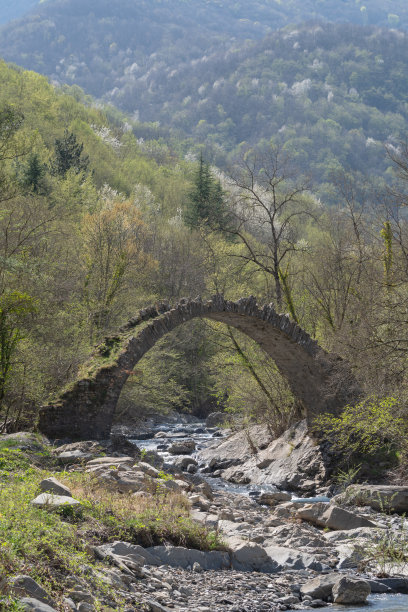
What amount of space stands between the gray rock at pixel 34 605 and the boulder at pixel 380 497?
801 centimetres

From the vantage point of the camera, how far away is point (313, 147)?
458 ft

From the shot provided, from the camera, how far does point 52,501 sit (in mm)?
6602

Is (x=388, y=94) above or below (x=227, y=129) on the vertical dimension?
above

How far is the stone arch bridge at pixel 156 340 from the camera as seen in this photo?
12.8m

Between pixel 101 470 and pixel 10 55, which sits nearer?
pixel 101 470

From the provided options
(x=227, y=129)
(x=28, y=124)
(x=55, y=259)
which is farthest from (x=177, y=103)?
(x=55, y=259)

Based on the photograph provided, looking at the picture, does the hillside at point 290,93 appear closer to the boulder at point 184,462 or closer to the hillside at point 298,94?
the hillside at point 298,94

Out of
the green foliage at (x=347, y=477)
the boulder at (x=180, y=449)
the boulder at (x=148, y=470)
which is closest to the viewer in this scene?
the boulder at (x=148, y=470)

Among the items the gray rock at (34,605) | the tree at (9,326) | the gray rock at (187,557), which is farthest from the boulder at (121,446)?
the gray rock at (34,605)

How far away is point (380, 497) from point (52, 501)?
22.8 feet

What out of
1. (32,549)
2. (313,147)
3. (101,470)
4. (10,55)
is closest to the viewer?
(32,549)

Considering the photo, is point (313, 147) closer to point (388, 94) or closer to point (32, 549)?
point (388, 94)

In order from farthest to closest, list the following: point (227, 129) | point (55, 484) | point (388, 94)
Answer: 1. point (388, 94)
2. point (227, 129)
3. point (55, 484)

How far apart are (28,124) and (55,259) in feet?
81.0
